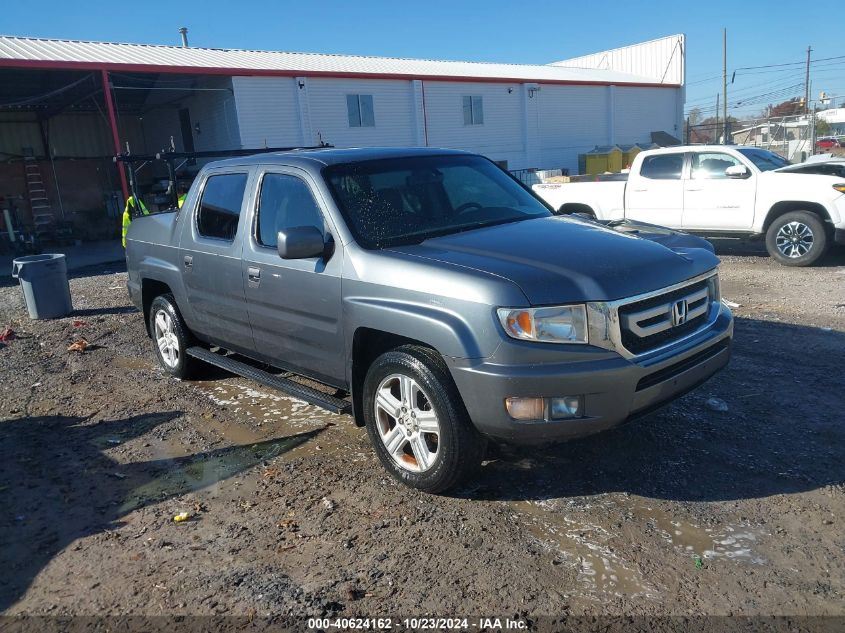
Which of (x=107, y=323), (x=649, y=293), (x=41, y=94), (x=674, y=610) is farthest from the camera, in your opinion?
(x=41, y=94)

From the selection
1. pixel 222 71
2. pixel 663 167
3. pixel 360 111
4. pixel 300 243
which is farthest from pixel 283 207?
pixel 360 111

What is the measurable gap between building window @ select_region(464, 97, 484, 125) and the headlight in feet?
90.2

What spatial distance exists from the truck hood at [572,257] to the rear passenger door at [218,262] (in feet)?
5.15

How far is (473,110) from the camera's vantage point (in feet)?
97.6

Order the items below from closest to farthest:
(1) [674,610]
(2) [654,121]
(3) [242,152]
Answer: (1) [674,610] < (3) [242,152] < (2) [654,121]

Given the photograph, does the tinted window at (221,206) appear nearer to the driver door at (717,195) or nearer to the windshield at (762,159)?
the driver door at (717,195)

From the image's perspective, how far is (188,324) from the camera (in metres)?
5.88

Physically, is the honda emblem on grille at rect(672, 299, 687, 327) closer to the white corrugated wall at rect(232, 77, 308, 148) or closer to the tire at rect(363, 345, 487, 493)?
the tire at rect(363, 345, 487, 493)

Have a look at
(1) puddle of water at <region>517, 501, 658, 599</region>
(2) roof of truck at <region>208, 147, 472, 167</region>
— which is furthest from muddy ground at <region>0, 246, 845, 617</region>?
(2) roof of truck at <region>208, 147, 472, 167</region>

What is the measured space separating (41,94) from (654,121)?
99.2ft

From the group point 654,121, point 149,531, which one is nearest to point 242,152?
point 149,531

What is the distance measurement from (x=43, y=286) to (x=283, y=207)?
6.59 metres

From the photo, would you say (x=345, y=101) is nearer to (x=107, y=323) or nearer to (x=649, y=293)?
(x=107, y=323)

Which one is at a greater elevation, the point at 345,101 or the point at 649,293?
the point at 345,101
